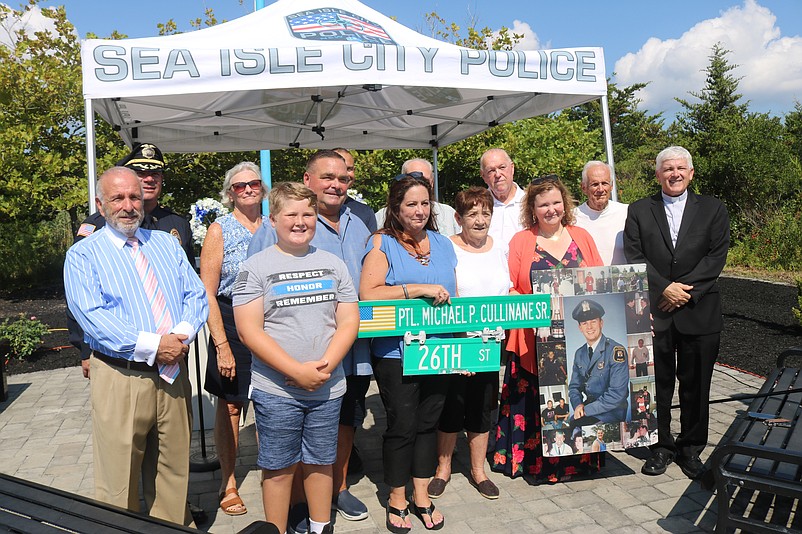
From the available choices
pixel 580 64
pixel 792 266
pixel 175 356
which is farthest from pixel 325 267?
pixel 792 266

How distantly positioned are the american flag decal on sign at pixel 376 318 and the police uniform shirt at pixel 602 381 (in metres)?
1.22

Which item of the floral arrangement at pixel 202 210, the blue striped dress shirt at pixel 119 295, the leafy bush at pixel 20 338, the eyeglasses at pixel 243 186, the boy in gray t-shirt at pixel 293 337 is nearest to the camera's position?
the blue striped dress shirt at pixel 119 295

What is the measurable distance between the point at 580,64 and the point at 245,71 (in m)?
2.44

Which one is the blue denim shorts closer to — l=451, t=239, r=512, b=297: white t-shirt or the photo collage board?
l=451, t=239, r=512, b=297: white t-shirt

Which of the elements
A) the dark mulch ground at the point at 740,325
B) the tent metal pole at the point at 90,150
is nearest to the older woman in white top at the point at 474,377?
the tent metal pole at the point at 90,150

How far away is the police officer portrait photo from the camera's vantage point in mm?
3582

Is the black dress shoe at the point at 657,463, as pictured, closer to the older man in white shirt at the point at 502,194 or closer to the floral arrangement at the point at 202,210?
the older man in white shirt at the point at 502,194

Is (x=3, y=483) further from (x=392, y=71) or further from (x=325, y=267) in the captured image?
(x=392, y=71)

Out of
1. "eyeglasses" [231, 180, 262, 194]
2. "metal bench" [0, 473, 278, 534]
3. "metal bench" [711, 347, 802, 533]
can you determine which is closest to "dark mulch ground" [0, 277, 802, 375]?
"metal bench" [711, 347, 802, 533]

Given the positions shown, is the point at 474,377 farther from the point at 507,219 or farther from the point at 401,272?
the point at 507,219

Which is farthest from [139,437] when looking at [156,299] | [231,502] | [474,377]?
[474,377]

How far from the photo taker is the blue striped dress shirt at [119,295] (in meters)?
2.47

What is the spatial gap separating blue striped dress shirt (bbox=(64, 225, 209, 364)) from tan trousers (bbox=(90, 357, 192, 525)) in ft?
0.50

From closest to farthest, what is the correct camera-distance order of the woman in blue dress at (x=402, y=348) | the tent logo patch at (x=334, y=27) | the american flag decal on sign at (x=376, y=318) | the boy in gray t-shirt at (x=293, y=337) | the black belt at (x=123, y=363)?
the black belt at (x=123, y=363) → the boy in gray t-shirt at (x=293, y=337) → the american flag decal on sign at (x=376, y=318) → the woman in blue dress at (x=402, y=348) → the tent logo patch at (x=334, y=27)
